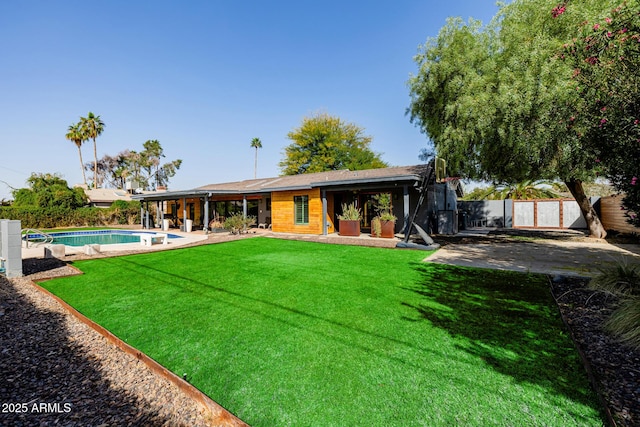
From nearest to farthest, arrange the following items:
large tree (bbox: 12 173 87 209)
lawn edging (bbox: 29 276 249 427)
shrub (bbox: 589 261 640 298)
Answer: lawn edging (bbox: 29 276 249 427)
shrub (bbox: 589 261 640 298)
large tree (bbox: 12 173 87 209)

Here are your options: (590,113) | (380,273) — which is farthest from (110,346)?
(590,113)

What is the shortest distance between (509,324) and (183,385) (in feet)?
11.9

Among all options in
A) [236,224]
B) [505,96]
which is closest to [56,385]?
[505,96]

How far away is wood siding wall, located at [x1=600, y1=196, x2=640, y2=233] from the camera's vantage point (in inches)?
443

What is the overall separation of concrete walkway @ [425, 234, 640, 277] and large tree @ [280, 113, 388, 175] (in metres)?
23.5

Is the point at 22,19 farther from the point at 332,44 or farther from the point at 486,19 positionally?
the point at 486,19

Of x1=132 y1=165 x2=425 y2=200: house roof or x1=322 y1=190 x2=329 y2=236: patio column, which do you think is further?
x1=322 y1=190 x2=329 y2=236: patio column

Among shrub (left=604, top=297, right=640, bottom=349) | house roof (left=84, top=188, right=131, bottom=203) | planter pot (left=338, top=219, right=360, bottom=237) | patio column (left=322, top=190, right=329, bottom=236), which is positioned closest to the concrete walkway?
shrub (left=604, top=297, right=640, bottom=349)

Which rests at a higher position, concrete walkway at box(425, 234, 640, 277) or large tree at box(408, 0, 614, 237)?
large tree at box(408, 0, 614, 237)

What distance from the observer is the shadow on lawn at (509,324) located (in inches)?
95.0

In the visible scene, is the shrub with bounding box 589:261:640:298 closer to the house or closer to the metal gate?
the house

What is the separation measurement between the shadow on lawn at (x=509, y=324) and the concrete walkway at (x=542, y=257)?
3.11 ft

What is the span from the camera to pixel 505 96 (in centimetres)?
831

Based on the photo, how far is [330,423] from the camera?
1.95m
